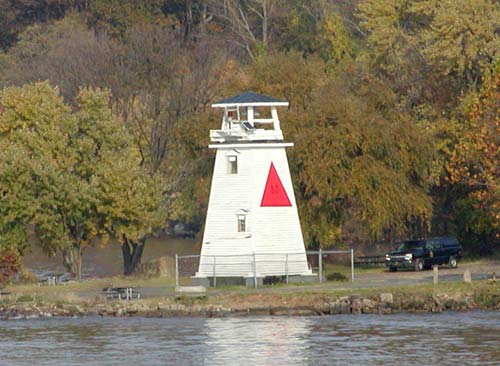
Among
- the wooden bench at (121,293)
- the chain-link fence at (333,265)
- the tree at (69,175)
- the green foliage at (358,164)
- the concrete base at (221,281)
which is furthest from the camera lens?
the green foliage at (358,164)

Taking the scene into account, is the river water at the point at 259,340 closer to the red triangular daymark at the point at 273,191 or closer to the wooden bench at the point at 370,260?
the red triangular daymark at the point at 273,191

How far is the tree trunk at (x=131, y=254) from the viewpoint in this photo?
83.2 meters

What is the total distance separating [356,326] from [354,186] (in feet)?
62.4

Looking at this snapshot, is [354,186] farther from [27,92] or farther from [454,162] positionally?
[27,92]

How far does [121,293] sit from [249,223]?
617cm

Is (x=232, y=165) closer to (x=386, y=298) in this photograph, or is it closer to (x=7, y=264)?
(x=386, y=298)

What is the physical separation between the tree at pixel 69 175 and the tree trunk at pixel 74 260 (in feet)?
0.16

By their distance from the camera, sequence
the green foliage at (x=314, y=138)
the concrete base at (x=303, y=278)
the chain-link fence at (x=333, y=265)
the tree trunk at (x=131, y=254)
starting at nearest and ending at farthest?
1. the concrete base at (x=303, y=278)
2. the chain-link fence at (x=333, y=265)
3. the green foliage at (x=314, y=138)
4. the tree trunk at (x=131, y=254)

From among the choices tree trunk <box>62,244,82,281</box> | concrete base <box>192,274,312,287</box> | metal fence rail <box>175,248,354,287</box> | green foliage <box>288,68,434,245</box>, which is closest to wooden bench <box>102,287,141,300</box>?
metal fence rail <box>175,248,354,287</box>

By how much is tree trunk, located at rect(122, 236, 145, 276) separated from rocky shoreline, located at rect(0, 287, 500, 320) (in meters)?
17.6

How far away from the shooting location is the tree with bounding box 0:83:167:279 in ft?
250

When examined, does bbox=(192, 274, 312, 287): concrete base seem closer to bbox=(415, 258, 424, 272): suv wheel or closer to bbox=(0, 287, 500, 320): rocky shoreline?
bbox=(0, 287, 500, 320): rocky shoreline

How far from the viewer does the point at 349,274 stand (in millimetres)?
75938

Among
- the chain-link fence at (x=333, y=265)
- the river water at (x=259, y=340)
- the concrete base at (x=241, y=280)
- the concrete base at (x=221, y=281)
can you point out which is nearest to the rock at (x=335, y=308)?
the river water at (x=259, y=340)
